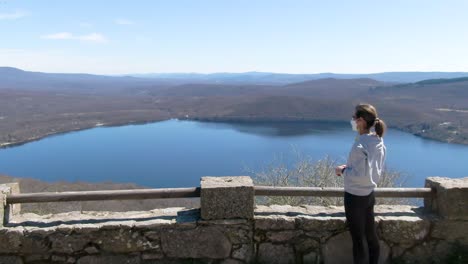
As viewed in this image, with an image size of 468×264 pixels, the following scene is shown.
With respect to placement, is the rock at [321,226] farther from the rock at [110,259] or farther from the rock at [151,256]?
the rock at [110,259]

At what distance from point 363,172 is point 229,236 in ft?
4.86

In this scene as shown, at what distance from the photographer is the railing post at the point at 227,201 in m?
4.22

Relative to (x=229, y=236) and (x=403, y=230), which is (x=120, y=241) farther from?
(x=403, y=230)

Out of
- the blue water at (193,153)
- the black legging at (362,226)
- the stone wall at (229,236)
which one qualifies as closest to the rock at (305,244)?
the stone wall at (229,236)

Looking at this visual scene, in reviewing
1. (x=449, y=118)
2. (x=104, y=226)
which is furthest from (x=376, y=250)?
(x=449, y=118)

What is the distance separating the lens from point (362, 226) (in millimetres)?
3887


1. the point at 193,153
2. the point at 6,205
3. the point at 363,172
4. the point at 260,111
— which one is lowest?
the point at 193,153

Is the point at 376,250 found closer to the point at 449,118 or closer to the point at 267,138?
the point at 267,138

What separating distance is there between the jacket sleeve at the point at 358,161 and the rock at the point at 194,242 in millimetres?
1443

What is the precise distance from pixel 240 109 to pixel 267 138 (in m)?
49.5

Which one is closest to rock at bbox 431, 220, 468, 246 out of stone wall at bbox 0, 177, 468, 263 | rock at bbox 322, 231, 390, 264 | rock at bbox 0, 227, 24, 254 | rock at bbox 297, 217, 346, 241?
stone wall at bbox 0, 177, 468, 263

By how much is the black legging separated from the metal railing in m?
0.53

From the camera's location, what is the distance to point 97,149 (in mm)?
75438

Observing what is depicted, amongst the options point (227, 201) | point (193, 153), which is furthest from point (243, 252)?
point (193, 153)
